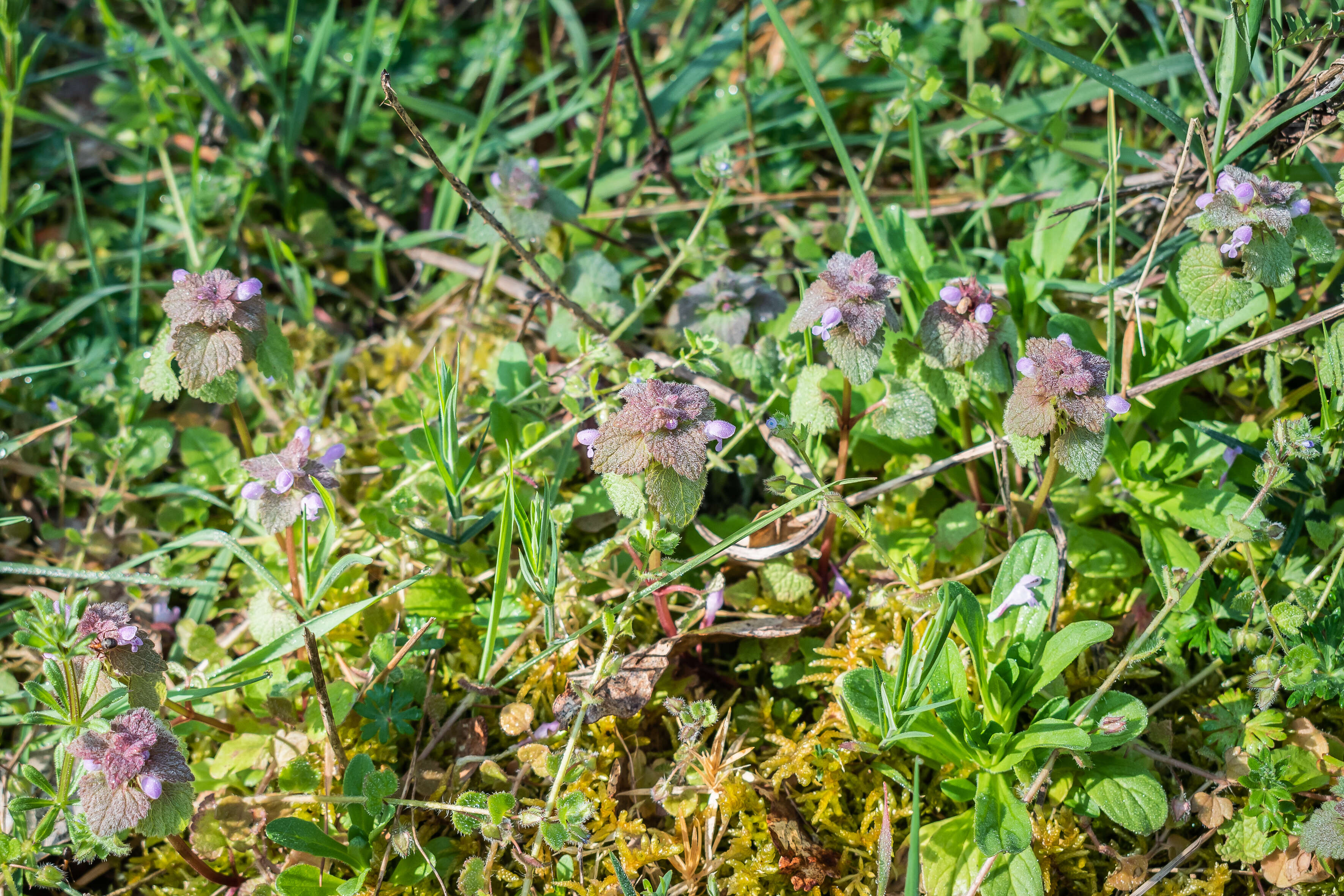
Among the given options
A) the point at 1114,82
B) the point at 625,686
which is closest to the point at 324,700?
the point at 625,686

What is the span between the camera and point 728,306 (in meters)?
2.76

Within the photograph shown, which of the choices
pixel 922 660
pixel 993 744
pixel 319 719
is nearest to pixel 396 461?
pixel 319 719

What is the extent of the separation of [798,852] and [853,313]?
1265 mm

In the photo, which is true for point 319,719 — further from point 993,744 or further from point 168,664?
point 993,744

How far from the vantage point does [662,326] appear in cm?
325

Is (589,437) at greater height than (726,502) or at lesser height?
greater

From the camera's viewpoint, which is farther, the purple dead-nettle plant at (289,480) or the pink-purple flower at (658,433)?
the purple dead-nettle plant at (289,480)

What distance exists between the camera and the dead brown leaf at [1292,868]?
2127 mm

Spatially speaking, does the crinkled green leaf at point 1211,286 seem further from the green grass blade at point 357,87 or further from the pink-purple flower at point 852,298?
the green grass blade at point 357,87

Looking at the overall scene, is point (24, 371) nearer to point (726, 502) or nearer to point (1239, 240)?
point (726, 502)

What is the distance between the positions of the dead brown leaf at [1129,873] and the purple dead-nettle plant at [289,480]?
2.05 metres

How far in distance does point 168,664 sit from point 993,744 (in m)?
2.00

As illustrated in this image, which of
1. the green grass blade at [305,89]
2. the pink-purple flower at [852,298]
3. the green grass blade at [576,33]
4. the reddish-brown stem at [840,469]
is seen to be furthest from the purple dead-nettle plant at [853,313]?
the green grass blade at [305,89]

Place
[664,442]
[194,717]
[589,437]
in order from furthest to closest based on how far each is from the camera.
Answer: [194,717], [589,437], [664,442]
